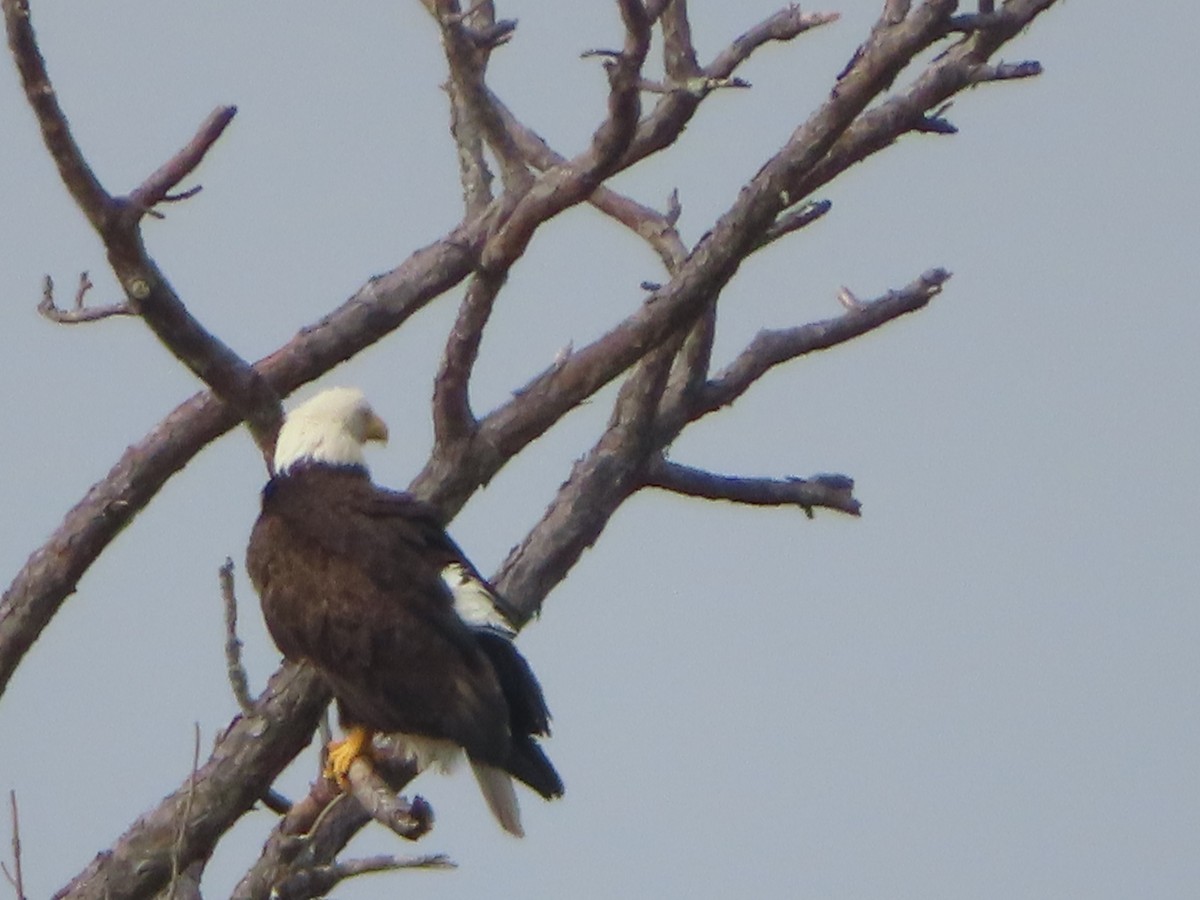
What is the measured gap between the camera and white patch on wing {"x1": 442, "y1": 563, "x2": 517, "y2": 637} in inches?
227

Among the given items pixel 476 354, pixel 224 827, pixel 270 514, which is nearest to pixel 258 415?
pixel 270 514

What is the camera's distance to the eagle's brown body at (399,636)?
18.7ft

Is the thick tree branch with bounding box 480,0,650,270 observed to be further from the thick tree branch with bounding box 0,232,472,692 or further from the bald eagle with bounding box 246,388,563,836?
the thick tree branch with bounding box 0,232,472,692

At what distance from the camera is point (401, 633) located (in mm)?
5703

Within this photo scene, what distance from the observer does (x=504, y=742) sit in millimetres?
5676

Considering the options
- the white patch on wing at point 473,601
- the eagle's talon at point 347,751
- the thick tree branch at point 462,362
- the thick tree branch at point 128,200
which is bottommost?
the eagle's talon at point 347,751

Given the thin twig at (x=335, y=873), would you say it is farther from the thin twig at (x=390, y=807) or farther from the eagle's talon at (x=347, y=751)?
the eagle's talon at (x=347, y=751)

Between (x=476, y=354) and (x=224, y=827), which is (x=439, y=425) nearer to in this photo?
(x=476, y=354)

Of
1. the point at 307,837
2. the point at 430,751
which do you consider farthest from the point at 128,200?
the point at 430,751

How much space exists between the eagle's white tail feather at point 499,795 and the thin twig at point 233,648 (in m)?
0.65

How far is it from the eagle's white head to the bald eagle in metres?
0.25

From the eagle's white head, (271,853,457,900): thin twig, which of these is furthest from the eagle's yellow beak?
(271,853,457,900): thin twig

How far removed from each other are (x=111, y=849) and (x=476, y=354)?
5.02 ft

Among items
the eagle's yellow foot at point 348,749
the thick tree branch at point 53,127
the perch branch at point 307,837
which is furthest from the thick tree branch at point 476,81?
the perch branch at point 307,837
